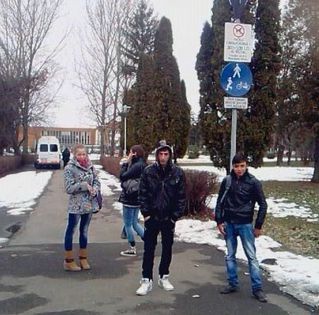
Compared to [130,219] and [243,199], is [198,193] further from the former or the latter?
[243,199]

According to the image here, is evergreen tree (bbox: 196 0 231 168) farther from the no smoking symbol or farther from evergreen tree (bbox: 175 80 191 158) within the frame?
evergreen tree (bbox: 175 80 191 158)

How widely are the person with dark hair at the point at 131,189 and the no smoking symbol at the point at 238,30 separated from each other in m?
2.64

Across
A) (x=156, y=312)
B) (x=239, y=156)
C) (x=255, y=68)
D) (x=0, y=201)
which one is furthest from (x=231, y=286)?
(x=255, y=68)

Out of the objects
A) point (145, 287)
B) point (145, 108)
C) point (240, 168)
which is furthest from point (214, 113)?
point (145, 108)

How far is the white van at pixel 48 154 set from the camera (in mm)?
41531

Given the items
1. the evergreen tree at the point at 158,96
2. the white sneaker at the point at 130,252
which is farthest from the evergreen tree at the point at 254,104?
the evergreen tree at the point at 158,96

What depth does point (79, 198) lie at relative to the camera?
673 centimetres

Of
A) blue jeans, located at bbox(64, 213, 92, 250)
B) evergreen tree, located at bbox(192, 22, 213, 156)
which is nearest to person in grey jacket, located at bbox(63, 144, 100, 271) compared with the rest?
blue jeans, located at bbox(64, 213, 92, 250)

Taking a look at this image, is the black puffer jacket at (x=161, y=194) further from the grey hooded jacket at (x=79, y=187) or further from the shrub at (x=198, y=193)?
the shrub at (x=198, y=193)

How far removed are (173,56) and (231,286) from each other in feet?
99.4

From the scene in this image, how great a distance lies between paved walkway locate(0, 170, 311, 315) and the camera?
5.16 metres

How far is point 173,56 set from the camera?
34.8 metres

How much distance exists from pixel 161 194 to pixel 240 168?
997 mm

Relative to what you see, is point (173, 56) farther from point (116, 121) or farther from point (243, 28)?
point (243, 28)
